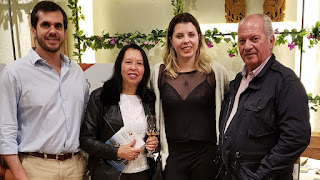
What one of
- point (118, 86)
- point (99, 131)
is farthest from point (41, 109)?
point (118, 86)

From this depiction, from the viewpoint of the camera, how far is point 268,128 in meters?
1.57

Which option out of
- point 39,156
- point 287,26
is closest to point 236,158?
point 39,156

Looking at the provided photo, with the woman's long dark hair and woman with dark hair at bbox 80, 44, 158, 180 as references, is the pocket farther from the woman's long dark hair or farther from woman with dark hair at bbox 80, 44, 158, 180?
the woman's long dark hair

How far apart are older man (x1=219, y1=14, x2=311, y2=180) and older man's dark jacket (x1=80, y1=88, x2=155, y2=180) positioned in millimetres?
731

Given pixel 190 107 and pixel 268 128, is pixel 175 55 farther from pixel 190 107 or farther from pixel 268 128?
pixel 268 128

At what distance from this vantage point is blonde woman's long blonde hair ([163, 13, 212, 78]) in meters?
2.17

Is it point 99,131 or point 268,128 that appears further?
point 99,131

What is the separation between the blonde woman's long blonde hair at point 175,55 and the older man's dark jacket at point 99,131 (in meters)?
0.59

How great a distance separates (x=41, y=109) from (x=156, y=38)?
262cm

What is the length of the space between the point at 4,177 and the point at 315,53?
3.93 meters

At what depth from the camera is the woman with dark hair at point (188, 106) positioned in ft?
6.80

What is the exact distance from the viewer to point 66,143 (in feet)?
5.98

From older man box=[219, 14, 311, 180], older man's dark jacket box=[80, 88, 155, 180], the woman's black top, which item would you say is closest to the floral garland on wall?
the woman's black top

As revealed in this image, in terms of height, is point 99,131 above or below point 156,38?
below
